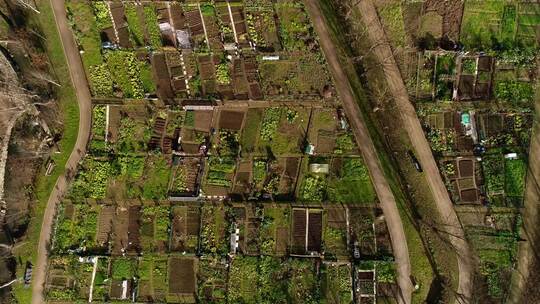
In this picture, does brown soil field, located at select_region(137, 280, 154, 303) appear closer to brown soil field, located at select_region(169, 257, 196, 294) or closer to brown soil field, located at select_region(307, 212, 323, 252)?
brown soil field, located at select_region(169, 257, 196, 294)

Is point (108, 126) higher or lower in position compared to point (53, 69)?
lower

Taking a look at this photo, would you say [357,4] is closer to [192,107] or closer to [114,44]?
[192,107]

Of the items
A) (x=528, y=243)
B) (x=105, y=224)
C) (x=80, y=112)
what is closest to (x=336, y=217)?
(x=528, y=243)

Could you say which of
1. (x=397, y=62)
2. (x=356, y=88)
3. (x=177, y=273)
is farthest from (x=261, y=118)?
(x=177, y=273)

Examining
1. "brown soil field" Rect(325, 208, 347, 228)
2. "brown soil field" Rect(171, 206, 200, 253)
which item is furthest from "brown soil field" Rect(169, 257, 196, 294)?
"brown soil field" Rect(325, 208, 347, 228)

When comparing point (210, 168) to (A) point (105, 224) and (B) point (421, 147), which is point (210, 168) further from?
(B) point (421, 147)

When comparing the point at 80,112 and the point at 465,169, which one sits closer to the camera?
the point at 465,169
